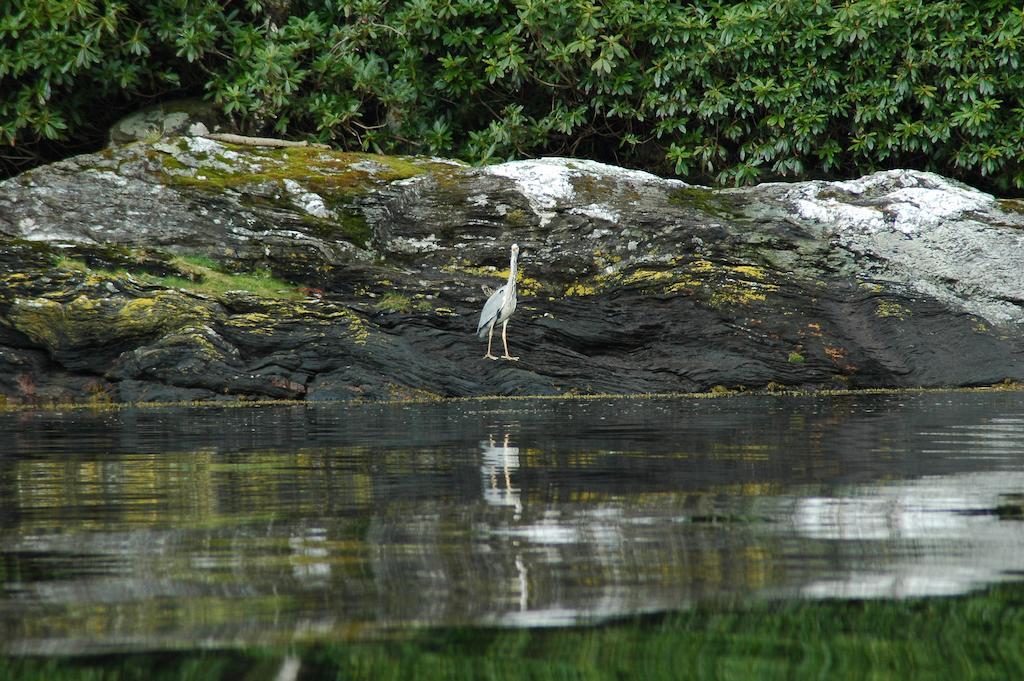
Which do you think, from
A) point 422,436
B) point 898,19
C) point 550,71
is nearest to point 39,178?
point 550,71

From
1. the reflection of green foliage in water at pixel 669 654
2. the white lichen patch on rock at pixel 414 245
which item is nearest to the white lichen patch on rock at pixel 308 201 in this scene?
the white lichen patch on rock at pixel 414 245

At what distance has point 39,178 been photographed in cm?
1274

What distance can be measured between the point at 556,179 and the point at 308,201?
2678 mm

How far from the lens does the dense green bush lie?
49.1 ft

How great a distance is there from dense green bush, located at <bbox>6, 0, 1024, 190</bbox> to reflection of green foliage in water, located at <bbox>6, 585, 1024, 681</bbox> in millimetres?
13257

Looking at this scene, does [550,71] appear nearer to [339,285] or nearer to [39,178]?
[339,285]

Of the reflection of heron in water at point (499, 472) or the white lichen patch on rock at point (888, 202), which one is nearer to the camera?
the reflection of heron in water at point (499, 472)

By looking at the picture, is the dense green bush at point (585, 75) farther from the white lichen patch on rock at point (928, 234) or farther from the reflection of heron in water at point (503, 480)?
the reflection of heron in water at point (503, 480)

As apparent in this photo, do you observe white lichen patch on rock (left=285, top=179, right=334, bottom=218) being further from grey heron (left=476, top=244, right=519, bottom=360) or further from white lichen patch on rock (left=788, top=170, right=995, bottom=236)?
white lichen patch on rock (left=788, top=170, right=995, bottom=236)

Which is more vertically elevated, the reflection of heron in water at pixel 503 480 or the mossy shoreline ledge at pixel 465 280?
the mossy shoreline ledge at pixel 465 280

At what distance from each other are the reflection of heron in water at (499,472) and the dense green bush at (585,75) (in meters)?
9.78

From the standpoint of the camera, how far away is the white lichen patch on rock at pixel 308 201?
12969 mm

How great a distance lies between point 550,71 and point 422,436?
10036mm

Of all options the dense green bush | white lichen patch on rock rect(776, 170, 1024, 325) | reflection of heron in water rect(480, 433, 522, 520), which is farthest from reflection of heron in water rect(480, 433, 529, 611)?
the dense green bush
